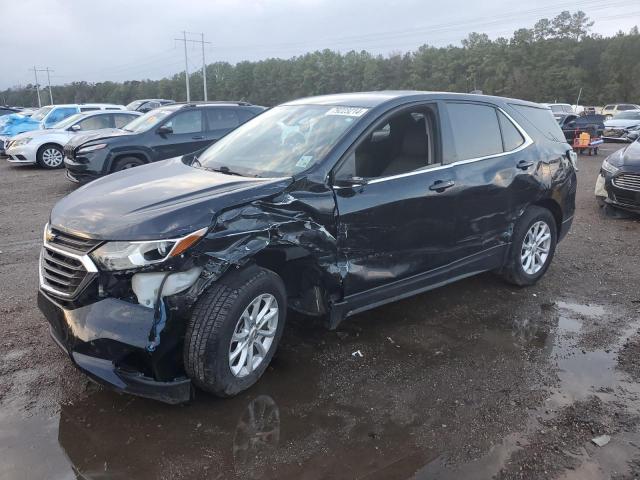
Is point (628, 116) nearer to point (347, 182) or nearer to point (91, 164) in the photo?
point (91, 164)

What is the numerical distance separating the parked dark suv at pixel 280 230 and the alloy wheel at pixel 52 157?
448 inches

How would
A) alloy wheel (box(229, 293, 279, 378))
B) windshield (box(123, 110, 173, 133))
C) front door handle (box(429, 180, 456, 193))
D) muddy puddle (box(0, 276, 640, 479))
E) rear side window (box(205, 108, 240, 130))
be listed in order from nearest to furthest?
muddy puddle (box(0, 276, 640, 479)) < alloy wheel (box(229, 293, 279, 378)) < front door handle (box(429, 180, 456, 193)) < windshield (box(123, 110, 173, 133)) < rear side window (box(205, 108, 240, 130))

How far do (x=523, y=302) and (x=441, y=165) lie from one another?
175 centimetres

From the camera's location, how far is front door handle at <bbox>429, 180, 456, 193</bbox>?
4125 millimetres

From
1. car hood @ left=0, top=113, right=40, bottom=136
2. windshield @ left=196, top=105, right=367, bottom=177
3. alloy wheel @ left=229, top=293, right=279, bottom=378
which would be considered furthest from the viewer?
car hood @ left=0, top=113, right=40, bottom=136

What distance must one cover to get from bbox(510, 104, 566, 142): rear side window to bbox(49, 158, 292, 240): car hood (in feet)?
9.89

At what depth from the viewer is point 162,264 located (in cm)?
288

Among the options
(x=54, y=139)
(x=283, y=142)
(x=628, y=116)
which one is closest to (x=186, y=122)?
(x=54, y=139)

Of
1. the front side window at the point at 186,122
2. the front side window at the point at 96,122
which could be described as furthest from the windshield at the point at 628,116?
the front side window at the point at 96,122

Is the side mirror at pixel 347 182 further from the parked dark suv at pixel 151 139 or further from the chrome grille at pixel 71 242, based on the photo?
the parked dark suv at pixel 151 139

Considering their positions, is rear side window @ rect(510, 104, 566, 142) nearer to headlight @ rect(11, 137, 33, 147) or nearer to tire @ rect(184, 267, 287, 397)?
tire @ rect(184, 267, 287, 397)

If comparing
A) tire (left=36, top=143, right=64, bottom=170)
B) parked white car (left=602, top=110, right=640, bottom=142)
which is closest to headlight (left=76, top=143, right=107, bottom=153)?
tire (left=36, top=143, right=64, bottom=170)

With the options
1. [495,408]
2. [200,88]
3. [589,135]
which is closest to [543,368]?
[495,408]

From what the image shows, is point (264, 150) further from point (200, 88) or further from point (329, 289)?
point (200, 88)
